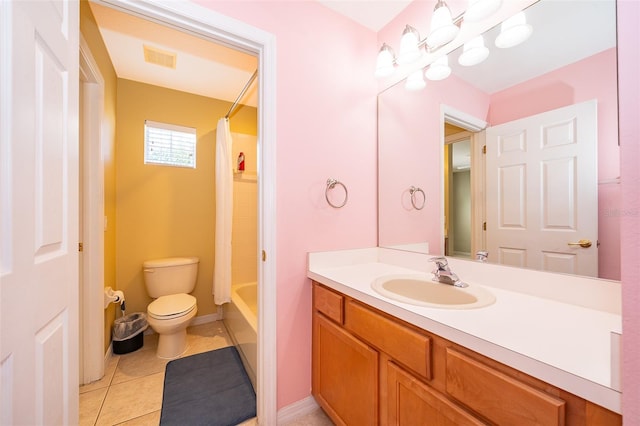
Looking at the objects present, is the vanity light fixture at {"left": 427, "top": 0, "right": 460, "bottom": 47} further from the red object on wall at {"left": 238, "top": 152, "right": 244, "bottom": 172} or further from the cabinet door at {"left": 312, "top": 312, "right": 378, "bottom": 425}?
the red object on wall at {"left": 238, "top": 152, "right": 244, "bottom": 172}

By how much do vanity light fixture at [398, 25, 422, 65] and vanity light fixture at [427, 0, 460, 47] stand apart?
0.15 m

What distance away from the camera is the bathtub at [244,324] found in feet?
5.41

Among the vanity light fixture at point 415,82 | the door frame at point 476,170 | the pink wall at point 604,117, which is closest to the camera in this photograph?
the pink wall at point 604,117

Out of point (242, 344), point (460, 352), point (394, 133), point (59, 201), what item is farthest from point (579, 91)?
point (242, 344)

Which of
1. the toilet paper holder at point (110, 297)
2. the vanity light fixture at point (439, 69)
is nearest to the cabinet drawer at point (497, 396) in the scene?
the vanity light fixture at point (439, 69)

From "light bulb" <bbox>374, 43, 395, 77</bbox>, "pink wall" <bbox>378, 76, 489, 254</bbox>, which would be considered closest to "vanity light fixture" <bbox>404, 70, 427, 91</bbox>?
"pink wall" <bbox>378, 76, 489, 254</bbox>

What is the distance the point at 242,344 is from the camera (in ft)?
6.27

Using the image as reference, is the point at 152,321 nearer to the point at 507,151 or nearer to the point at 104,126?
the point at 104,126

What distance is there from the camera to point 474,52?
1220 millimetres

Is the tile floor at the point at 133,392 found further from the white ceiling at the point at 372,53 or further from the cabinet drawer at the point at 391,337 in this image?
the white ceiling at the point at 372,53

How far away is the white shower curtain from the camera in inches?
87.7

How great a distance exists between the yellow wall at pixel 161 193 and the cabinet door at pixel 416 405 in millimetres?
2274

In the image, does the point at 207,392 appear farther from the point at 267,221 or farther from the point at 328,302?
the point at 267,221

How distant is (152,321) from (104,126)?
150 cm
